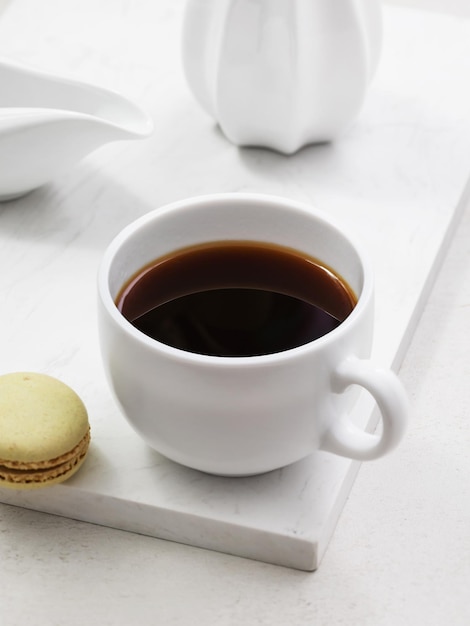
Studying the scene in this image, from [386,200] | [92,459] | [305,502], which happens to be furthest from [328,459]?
[386,200]

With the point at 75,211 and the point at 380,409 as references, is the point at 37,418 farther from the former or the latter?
the point at 75,211

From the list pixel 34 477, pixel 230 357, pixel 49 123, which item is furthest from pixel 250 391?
pixel 49 123

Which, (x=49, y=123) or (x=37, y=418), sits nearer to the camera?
(x=37, y=418)

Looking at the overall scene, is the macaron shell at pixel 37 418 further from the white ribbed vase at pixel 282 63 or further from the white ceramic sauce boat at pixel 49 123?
the white ribbed vase at pixel 282 63

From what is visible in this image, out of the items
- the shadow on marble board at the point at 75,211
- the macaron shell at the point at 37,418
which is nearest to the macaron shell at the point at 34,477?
the macaron shell at the point at 37,418

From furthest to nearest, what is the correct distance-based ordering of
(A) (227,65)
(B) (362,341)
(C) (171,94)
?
1. (C) (171,94)
2. (A) (227,65)
3. (B) (362,341)

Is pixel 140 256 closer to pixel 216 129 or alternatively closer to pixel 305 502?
pixel 305 502

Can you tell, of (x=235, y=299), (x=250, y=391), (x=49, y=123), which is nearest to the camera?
(x=250, y=391)
